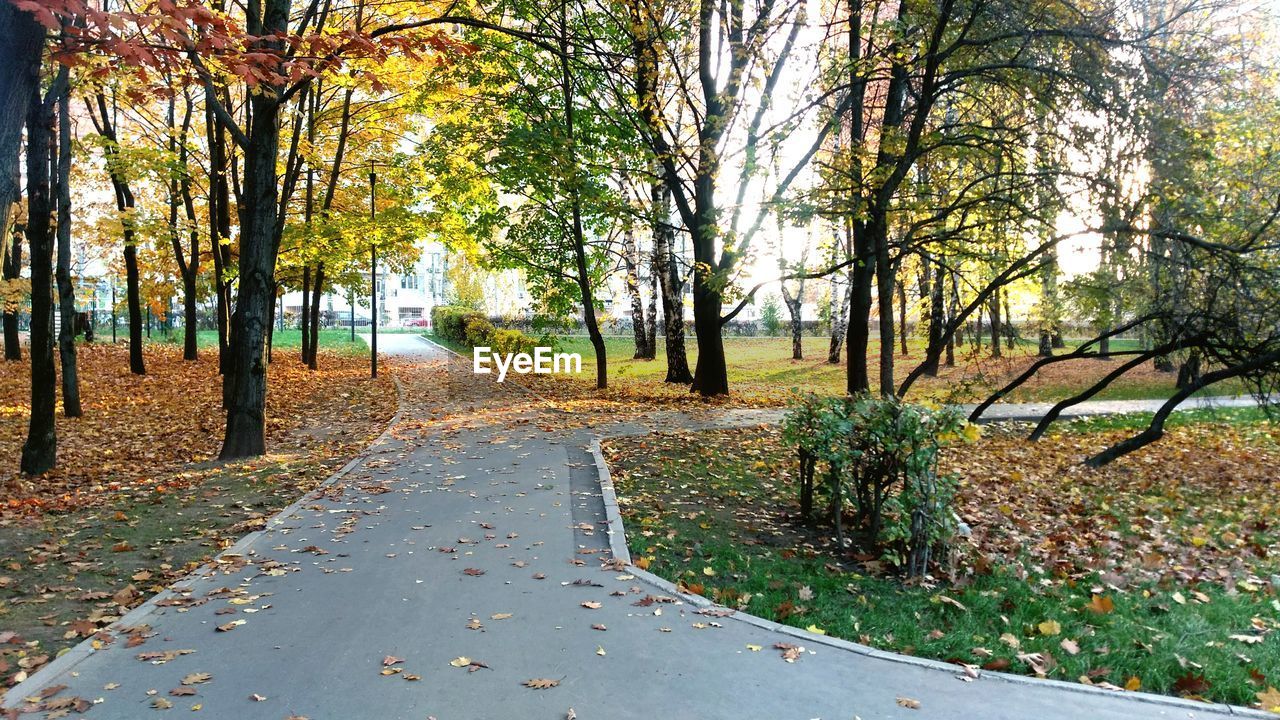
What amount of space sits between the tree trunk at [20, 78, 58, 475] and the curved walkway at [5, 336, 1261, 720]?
518cm

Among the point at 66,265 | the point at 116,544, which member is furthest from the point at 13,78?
the point at 66,265

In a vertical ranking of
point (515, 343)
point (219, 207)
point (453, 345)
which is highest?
point (219, 207)

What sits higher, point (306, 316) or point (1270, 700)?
point (306, 316)

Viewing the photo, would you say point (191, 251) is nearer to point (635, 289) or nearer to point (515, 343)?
point (515, 343)

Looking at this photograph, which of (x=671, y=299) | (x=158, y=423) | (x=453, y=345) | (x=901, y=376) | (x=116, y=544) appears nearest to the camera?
(x=116, y=544)

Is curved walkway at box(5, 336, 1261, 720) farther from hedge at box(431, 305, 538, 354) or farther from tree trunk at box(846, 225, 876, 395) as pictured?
hedge at box(431, 305, 538, 354)

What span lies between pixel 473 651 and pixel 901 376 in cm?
2251

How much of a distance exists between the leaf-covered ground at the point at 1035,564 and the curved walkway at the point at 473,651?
0.45m

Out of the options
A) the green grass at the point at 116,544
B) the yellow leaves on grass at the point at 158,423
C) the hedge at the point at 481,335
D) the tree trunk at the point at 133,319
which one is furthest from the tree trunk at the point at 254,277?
the hedge at the point at 481,335

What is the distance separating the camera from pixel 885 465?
664cm

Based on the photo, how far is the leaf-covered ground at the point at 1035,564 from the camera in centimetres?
472

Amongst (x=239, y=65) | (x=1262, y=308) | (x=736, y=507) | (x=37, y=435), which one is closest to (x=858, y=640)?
(x=736, y=507)

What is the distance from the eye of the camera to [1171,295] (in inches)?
416

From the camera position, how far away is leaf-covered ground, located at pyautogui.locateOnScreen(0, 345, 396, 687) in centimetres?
555
